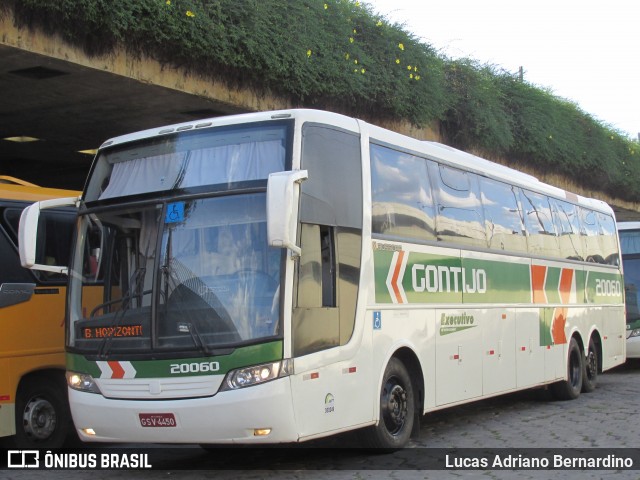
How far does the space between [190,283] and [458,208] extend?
437cm

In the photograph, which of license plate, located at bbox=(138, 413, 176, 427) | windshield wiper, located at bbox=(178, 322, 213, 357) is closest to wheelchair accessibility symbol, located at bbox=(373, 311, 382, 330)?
windshield wiper, located at bbox=(178, 322, 213, 357)

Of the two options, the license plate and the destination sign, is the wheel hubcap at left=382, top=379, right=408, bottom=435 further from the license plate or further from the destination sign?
the destination sign

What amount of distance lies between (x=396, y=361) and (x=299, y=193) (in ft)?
7.98

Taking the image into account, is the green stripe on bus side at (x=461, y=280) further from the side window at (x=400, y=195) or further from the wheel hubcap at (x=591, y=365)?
the wheel hubcap at (x=591, y=365)

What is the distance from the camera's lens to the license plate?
763 cm

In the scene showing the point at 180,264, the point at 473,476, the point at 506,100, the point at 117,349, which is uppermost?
the point at 506,100

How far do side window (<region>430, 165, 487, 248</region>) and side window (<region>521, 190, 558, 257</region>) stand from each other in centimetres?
188

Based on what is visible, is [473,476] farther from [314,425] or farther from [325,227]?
[325,227]

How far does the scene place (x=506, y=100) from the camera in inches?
976

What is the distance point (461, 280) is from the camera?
1102cm

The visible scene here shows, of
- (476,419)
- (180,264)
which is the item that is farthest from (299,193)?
(476,419)

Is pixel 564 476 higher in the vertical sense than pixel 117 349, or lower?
lower

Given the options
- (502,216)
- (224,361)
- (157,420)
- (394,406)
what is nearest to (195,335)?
(224,361)

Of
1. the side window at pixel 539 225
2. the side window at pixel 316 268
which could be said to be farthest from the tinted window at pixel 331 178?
the side window at pixel 539 225
